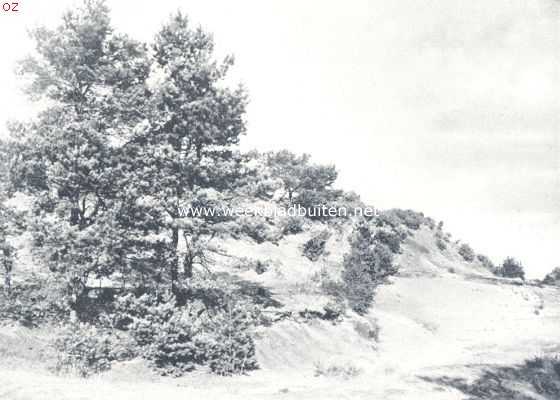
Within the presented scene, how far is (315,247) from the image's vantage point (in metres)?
40.7

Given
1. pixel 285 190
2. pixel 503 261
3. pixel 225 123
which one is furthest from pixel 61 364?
pixel 503 261

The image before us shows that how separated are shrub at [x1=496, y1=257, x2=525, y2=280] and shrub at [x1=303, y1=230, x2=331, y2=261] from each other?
32.7 meters

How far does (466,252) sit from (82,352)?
6014 cm

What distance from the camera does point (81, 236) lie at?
1574 centimetres

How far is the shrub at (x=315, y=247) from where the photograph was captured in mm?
40044

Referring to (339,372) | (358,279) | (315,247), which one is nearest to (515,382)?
(339,372)

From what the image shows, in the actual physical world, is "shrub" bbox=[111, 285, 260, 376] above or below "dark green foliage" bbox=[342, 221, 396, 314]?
below

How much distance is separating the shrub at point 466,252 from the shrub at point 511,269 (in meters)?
3.75

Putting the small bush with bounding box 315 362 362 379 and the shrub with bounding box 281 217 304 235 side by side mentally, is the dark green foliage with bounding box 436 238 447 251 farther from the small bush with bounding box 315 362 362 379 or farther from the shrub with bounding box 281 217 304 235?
the small bush with bounding box 315 362 362 379

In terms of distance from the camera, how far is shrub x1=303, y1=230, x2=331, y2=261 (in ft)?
131

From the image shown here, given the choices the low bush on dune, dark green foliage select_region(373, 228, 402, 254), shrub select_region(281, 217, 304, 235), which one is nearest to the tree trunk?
the low bush on dune

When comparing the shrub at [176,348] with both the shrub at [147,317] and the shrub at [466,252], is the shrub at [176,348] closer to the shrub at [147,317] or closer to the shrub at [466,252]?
the shrub at [147,317]

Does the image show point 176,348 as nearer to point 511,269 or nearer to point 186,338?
point 186,338

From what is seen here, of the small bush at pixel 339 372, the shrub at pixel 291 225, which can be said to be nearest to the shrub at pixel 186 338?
the small bush at pixel 339 372
